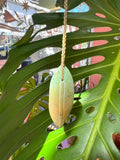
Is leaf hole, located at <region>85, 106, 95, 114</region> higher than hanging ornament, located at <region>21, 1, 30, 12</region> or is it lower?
lower

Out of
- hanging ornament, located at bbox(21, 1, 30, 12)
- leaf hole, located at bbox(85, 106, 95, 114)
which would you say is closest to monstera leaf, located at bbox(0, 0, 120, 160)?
leaf hole, located at bbox(85, 106, 95, 114)

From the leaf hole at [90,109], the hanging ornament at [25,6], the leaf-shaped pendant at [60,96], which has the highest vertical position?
the hanging ornament at [25,6]

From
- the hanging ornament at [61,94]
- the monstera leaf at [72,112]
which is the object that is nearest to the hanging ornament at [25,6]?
the monstera leaf at [72,112]

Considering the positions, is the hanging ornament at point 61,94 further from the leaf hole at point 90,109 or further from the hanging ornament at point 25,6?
the hanging ornament at point 25,6

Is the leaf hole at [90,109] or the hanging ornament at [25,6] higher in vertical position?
the hanging ornament at [25,6]

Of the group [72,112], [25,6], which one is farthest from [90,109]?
[25,6]

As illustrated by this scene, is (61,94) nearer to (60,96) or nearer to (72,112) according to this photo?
(60,96)

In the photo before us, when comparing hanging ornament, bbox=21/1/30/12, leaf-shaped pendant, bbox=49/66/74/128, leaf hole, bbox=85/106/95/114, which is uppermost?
hanging ornament, bbox=21/1/30/12

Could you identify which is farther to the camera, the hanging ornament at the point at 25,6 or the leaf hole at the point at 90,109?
the hanging ornament at the point at 25,6

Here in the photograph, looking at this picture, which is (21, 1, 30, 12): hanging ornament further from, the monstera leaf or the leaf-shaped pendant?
the leaf-shaped pendant

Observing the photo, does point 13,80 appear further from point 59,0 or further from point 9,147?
point 59,0
